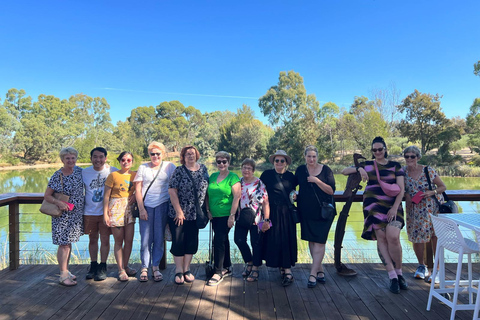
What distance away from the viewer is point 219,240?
2889 millimetres

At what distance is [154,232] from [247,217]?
940 millimetres

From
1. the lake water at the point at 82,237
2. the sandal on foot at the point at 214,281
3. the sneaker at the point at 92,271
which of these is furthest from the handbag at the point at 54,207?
the sandal on foot at the point at 214,281

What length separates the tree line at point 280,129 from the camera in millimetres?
22617

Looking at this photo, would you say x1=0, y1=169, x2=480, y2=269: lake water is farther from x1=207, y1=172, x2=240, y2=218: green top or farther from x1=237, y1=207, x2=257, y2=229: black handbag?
x1=207, y1=172, x2=240, y2=218: green top

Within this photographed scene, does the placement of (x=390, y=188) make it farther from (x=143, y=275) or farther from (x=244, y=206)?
(x=143, y=275)

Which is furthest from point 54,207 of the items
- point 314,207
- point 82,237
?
point 82,237

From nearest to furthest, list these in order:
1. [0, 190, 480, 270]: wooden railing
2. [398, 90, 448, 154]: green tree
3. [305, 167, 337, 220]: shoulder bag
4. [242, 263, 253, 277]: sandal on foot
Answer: [305, 167, 337, 220]: shoulder bag → [242, 263, 253, 277]: sandal on foot → [0, 190, 480, 270]: wooden railing → [398, 90, 448, 154]: green tree

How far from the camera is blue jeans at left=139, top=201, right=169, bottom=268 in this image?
2.90 m

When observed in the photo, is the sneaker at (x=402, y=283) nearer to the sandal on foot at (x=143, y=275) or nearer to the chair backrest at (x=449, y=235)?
the chair backrest at (x=449, y=235)

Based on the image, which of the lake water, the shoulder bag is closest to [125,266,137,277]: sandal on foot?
the lake water

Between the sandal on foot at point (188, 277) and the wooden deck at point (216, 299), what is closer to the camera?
the wooden deck at point (216, 299)

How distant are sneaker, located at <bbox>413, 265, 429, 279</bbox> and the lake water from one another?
453 millimetres

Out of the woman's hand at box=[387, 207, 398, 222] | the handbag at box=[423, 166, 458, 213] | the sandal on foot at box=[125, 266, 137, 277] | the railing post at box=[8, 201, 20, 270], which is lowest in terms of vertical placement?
the sandal on foot at box=[125, 266, 137, 277]

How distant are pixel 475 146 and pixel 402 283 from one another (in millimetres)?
22868
